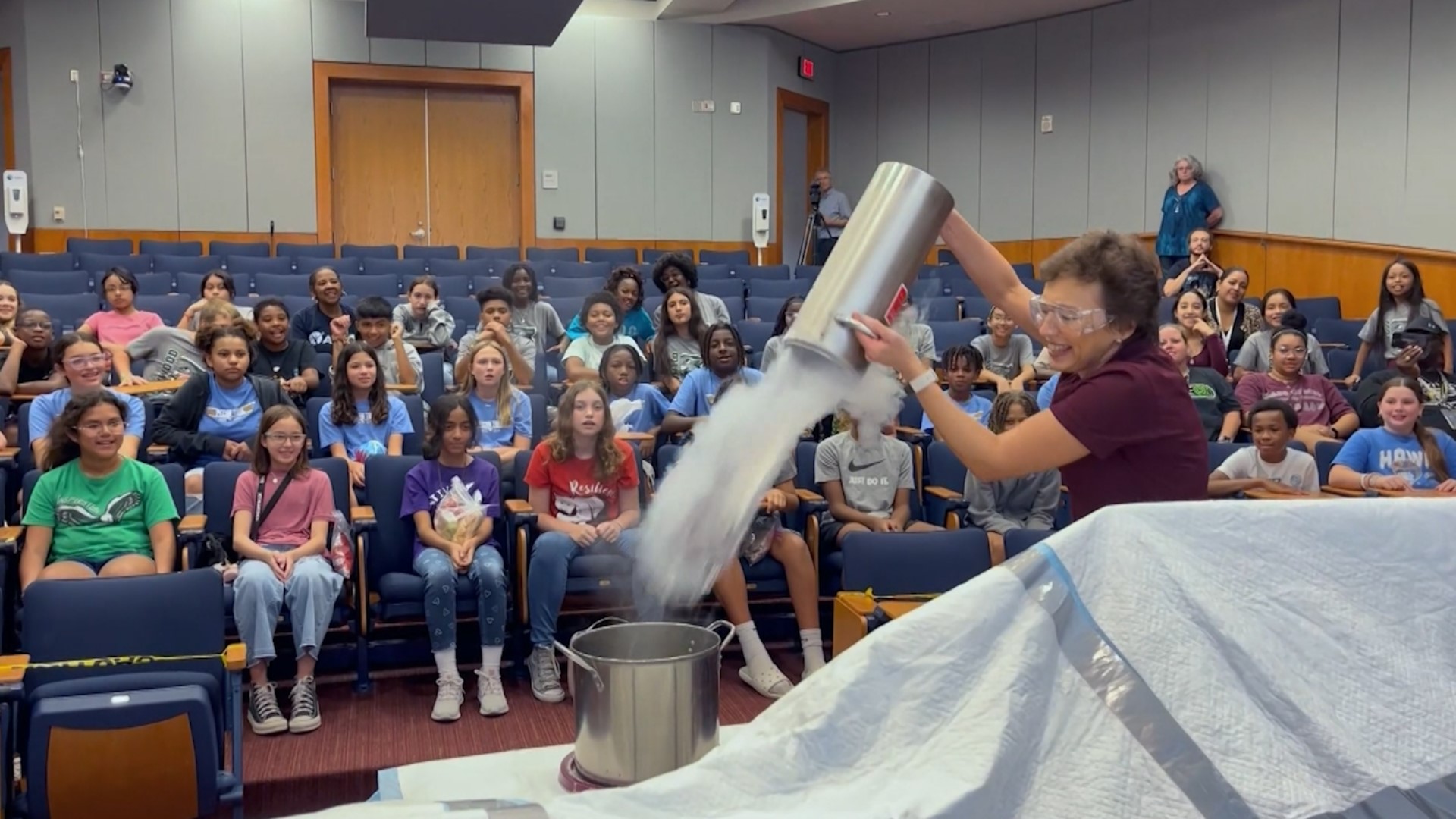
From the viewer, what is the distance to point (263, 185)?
36.0 ft

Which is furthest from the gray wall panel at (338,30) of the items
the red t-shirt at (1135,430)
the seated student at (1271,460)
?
the red t-shirt at (1135,430)

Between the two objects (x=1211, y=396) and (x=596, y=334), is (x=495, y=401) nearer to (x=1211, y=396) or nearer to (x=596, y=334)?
(x=596, y=334)

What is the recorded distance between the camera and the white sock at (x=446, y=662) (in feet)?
12.7

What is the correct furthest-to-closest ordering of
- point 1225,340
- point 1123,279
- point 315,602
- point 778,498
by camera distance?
point 1225,340 → point 778,498 → point 315,602 → point 1123,279

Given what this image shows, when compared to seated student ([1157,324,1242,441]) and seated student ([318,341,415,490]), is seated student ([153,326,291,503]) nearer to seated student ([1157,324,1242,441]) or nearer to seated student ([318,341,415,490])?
seated student ([318,341,415,490])

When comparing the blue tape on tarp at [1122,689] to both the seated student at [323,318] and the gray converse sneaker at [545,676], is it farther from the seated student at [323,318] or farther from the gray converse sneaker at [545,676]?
the seated student at [323,318]

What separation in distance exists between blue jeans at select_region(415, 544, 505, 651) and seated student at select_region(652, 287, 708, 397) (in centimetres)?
205

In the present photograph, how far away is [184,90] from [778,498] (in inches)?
344

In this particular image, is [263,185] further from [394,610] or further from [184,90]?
[394,610]

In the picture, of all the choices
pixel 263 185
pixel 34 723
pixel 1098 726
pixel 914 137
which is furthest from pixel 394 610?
pixel 914 137

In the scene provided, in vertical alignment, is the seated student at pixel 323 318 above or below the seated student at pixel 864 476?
above

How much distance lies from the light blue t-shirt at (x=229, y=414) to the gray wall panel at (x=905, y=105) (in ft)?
30.4

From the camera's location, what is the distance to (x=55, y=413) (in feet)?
15.0

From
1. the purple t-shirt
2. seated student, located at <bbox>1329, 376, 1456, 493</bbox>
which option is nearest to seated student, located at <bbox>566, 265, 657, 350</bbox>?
the purple t-shirt
